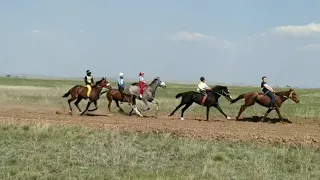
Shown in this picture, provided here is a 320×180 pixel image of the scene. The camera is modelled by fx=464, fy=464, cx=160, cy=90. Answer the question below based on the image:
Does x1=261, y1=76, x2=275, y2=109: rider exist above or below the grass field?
above

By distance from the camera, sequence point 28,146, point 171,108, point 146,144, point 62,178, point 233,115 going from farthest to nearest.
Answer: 1. point 171,108
2. point 233,115
3. point 146,144
4. point 28,146
5. point 62,178

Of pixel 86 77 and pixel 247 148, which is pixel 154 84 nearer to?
pixel 86 77

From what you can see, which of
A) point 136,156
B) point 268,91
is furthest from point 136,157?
point 268,91

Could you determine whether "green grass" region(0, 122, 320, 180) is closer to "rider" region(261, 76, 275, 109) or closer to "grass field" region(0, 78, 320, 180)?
"grass field" region(0, 78, 320, 180)

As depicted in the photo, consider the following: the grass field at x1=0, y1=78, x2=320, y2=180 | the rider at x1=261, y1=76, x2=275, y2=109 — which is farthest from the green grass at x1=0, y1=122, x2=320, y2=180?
the rider at x1=261, y1=76, x2=275, y2=109

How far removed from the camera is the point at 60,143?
1505 centimetres

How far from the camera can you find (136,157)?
13211 mm

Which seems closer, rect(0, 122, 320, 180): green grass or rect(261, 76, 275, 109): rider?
rect(0, 122, 320, 180): green grass

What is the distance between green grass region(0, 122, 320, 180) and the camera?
11367mm

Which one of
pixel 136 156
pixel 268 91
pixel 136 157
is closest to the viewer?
pixel 136 157

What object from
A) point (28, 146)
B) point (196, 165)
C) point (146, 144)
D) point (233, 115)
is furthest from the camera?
point (233, 115)

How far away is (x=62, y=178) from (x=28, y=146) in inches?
164

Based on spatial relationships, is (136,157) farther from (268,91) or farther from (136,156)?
(268,91)

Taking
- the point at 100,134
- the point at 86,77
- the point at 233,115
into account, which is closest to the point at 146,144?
the point at 100,134
